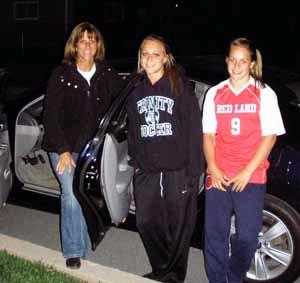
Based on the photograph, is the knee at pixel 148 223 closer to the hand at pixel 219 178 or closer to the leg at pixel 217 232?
the leg at pixel 217 232

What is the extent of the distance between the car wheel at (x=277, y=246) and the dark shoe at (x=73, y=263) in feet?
3.84

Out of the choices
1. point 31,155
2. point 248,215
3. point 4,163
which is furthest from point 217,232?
point 31,155

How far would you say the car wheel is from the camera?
378cm

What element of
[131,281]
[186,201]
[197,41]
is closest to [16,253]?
[131,281]

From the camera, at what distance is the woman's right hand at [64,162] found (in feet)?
12.2

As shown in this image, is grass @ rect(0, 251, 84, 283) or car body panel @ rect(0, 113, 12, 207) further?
car body panel @ rect(0, 113, 12, 207)

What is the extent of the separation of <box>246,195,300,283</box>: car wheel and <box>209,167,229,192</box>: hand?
1.96ft

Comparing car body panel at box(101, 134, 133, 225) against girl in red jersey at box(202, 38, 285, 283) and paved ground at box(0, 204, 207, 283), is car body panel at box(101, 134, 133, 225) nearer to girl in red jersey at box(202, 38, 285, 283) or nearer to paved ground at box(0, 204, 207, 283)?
paved ground at box(0, 204, 207, 283)

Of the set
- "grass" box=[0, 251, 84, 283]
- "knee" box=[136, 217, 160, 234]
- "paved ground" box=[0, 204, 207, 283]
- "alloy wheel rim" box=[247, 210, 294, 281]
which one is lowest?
"paved ground" box=[0, 204, 207, 283]

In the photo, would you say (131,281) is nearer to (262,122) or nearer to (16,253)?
(16,253)

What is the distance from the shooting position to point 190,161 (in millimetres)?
3500

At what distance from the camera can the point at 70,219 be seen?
12.7ft

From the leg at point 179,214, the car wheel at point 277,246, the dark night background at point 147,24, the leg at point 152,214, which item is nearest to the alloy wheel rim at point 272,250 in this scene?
the car wheel at point 277,246

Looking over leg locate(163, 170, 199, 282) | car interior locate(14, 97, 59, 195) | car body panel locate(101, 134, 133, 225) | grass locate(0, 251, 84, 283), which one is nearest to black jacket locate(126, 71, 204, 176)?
leg locate(163, 170, 199, 282)
